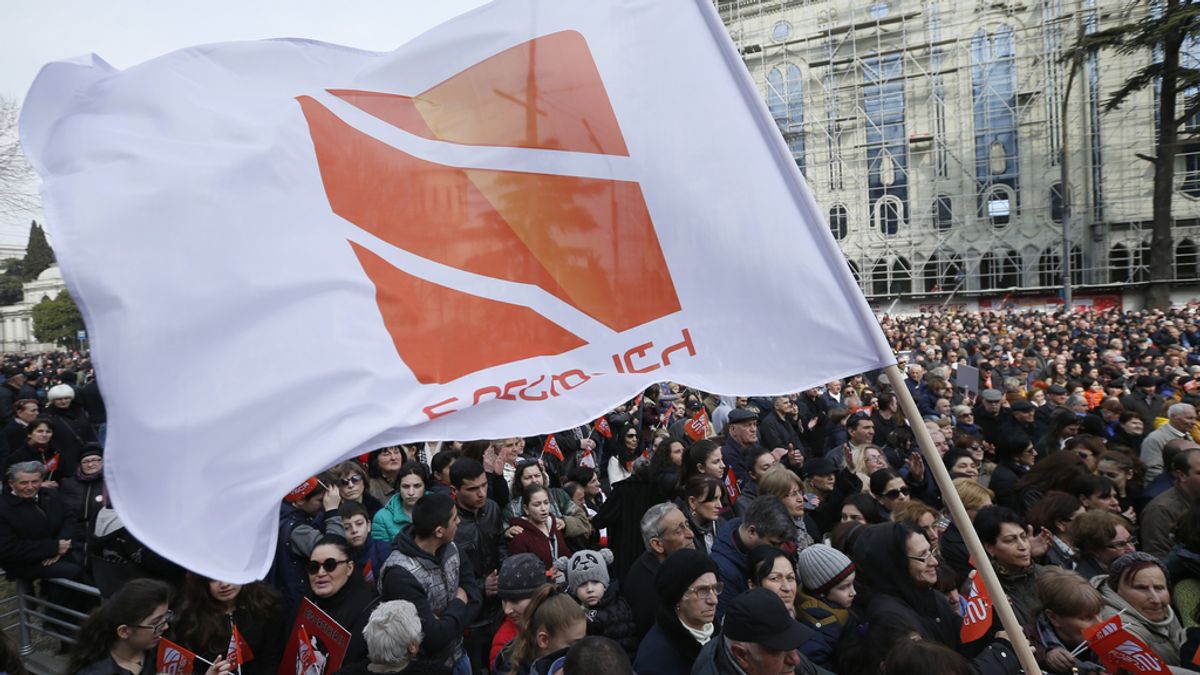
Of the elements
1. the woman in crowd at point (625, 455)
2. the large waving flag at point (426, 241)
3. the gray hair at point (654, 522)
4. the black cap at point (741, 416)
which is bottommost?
the woman in crowd at point (625, 455)

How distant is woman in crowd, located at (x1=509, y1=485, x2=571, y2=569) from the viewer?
16.0 feet

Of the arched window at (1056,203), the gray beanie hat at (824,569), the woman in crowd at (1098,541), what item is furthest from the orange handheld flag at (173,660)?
the arched window at (1056,203)

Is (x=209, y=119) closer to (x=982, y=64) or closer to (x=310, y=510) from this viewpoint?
(x=310, y=510)

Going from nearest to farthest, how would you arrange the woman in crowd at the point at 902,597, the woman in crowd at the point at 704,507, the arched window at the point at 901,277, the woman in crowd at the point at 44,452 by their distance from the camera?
1. the woman in crowd at the point at 902,597
2. the woman in crowd at the point at 704,507
3. the woman in crowd at the point at 44,452
4. the arched window at the point at 901,277

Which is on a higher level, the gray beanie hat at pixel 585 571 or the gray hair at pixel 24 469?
the gray hair at pixel 24 469

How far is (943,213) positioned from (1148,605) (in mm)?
41237

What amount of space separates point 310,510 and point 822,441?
21.4ft

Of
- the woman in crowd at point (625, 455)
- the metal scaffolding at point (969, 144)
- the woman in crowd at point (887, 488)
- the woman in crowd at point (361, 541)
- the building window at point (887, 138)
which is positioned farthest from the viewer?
the building window at point (887, 138)

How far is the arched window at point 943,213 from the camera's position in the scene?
40.4 metres

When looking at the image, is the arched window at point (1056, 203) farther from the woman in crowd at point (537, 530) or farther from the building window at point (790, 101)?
the woman in crowd at point (537, 530)

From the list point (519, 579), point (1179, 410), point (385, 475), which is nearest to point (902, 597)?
point (519, 579)

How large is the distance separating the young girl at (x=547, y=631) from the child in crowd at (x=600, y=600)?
1.58ft

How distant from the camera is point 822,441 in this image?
970 cm

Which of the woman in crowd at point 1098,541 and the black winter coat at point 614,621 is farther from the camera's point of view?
the woman in crowd at point 1098,541
